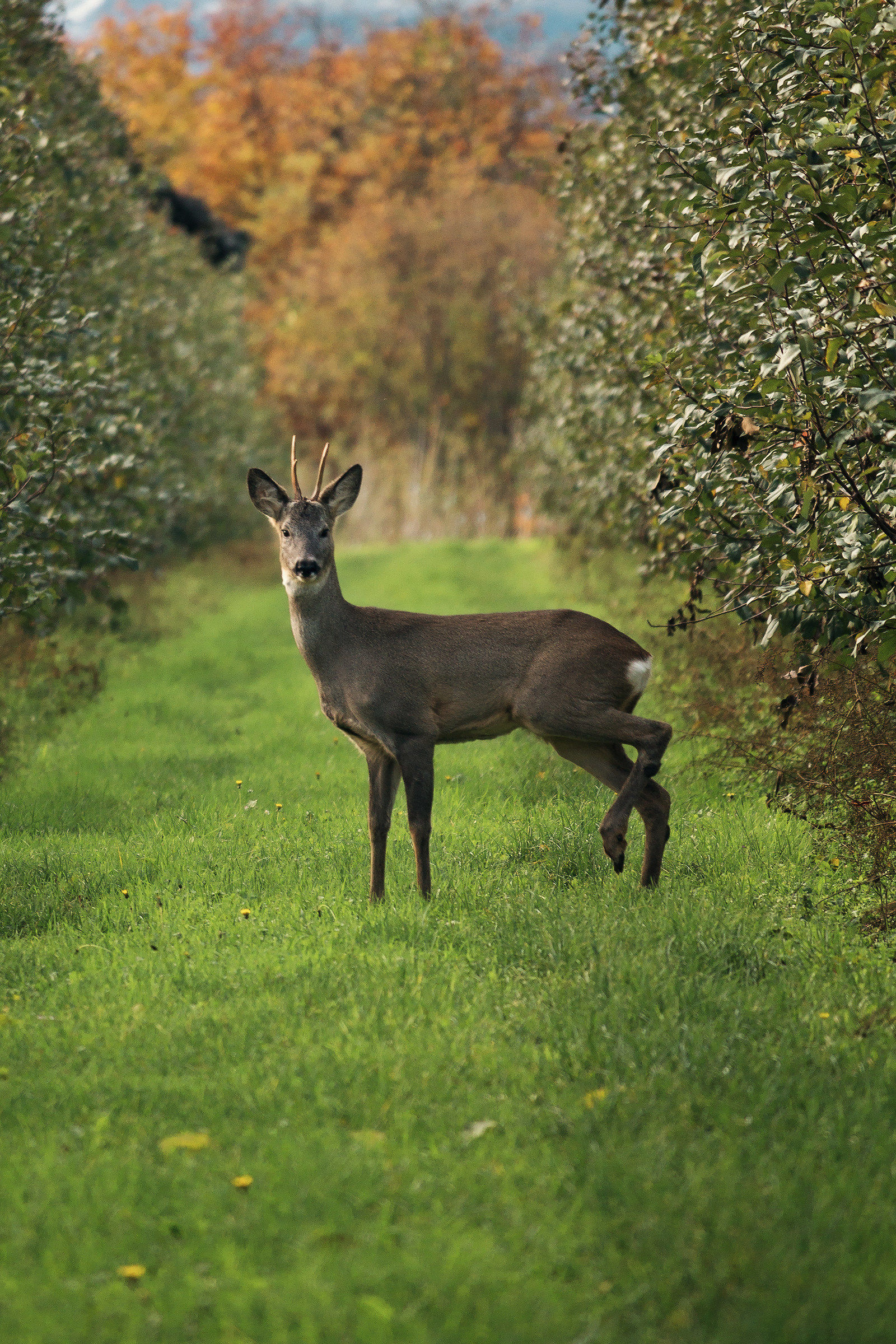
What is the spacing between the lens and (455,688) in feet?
20.5

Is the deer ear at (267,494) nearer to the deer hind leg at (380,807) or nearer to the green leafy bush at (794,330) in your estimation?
the deer hind leg at (380,807)

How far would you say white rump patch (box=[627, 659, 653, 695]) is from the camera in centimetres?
625

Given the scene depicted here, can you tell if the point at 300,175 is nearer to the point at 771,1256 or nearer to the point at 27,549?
the point at 27,549

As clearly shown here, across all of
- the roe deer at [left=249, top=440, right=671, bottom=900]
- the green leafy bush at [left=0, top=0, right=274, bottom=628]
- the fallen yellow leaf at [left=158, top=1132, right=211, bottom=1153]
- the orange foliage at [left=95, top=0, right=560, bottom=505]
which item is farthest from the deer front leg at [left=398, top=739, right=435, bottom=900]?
the orange foliage at [left=95, top=0, right=560, bottom=505]

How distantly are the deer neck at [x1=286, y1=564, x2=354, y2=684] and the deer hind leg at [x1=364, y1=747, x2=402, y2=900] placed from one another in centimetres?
49

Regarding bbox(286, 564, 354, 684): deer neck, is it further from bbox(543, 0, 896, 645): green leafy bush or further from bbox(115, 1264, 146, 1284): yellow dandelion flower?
bbox(115, 1264, 146, 1284): yellow dandelion flower

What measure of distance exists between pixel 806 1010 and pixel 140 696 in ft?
26.5

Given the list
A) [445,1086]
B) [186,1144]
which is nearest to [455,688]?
[445,1086]

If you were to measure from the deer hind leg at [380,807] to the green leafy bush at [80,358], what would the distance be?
248 cm

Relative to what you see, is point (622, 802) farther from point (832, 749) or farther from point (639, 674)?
point (832, 749)

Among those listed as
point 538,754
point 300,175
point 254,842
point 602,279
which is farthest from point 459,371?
point 254,842

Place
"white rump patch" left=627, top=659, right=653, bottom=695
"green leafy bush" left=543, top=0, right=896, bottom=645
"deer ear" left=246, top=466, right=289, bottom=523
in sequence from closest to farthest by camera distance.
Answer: "green leafy bush" left=543, top=0, right=896, bottom=645, "white rump patch" left=627, top=659, right=653, bottom=695, "deer ear" left=246, top=466, right=289, bottom=523

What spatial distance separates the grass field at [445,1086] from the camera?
3.15m

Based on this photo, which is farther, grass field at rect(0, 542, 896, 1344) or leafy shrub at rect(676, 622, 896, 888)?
leafy shrub at rect(676, 622, 896, 888)
